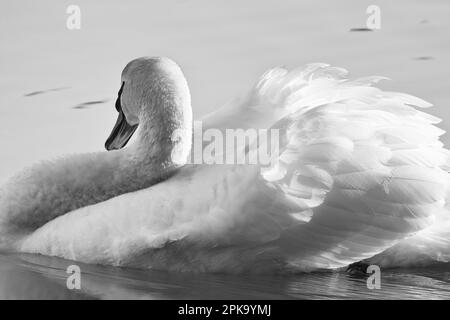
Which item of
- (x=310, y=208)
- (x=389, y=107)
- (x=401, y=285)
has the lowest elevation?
(x=401, y=285)

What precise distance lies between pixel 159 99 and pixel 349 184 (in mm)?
1544

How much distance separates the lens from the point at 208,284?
6.56 m

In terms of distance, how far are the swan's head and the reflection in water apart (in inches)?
41.1

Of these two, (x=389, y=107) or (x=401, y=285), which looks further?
→ (x=389, y=107)

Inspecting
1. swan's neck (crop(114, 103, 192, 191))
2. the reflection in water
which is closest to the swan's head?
swan's neck (crop(114, 103, 192, 191))

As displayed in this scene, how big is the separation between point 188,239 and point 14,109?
4.28 m

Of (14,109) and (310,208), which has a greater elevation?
(14,109)

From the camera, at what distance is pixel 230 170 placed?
263 inches

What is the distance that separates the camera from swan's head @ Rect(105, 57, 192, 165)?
747 cm

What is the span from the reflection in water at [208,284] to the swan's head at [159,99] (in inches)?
41.1

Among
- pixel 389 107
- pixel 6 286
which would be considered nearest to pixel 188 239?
pixel 6 286

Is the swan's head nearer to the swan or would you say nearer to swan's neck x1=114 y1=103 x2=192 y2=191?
swan's neck x1=114 y1=103 x2=192 y2=191

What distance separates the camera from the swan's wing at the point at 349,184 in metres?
6.56

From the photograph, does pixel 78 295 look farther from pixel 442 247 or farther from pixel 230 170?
pixel 442 247
